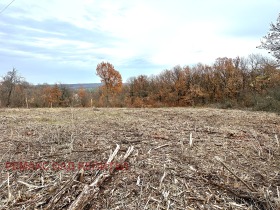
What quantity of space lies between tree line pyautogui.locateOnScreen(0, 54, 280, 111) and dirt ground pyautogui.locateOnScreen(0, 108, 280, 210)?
20.8 metres

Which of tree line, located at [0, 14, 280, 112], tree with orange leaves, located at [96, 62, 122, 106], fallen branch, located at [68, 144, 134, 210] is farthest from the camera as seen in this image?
tree with orange leaves, located at [96, 62, 122, 106]

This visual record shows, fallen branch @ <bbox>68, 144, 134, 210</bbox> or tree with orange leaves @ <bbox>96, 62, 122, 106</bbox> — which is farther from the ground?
tree with orange leaves @ <bbox>96, 62, 122, 106</bbox>

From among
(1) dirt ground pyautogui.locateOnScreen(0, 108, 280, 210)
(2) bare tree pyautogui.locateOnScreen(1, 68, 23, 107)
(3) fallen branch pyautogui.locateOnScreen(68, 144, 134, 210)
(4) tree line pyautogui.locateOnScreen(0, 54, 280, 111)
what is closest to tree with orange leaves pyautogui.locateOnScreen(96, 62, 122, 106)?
(4) tree line pyautogui.locateOnScreen(0, 54, 280, 111)

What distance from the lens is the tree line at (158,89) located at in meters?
26.5

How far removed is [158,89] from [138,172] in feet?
92.2

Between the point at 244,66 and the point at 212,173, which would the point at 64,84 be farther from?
the point at 212,173

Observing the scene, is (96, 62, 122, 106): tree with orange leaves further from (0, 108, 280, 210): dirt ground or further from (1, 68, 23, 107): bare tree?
(0, 108, 280, 210): dirt ground

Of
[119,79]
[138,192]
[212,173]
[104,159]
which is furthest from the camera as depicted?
[119,79]

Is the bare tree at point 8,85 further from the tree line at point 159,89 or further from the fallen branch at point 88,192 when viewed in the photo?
the fallen branch at point 88,192

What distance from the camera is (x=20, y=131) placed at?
17.8 feet

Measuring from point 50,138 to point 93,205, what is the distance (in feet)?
8.74

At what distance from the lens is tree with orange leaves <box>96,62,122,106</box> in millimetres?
33375

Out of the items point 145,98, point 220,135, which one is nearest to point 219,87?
point 145,98

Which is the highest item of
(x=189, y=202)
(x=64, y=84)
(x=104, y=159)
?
(x=64, y=84)
